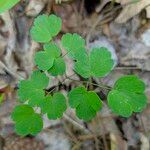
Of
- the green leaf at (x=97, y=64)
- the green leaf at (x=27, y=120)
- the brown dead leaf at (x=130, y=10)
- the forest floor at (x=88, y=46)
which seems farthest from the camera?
the brown dead leaf at (x=130, y=10)

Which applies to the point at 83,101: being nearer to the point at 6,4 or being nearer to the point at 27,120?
the point at 27,120

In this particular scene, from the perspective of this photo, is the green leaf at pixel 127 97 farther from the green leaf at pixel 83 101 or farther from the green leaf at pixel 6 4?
the green leaf at pixel 6 4

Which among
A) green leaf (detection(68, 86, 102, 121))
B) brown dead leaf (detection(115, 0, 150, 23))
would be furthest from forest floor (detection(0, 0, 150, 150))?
green leaf (detection(68, 86, 102, 121))

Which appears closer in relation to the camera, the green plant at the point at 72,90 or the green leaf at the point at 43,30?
the green plant at the point at 72,90

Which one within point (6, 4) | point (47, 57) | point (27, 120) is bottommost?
point (27, 120)

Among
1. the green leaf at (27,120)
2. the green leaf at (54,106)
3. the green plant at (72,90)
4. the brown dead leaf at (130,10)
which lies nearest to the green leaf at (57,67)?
the green plant at (72,90)

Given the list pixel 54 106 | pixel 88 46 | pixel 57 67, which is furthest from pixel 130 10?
pixel 54 106
